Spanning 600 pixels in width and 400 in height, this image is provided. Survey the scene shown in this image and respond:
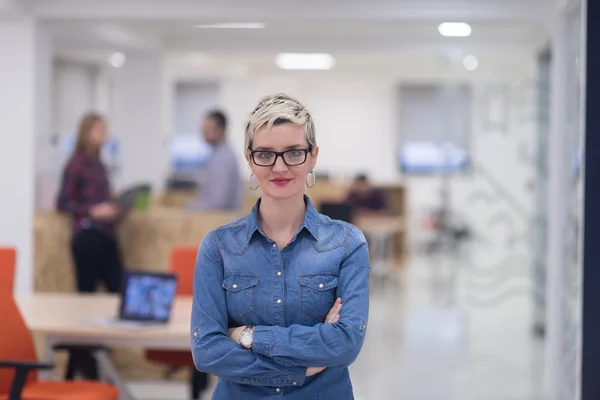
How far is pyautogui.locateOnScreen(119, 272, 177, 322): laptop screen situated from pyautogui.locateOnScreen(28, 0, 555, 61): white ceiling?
2528 mm

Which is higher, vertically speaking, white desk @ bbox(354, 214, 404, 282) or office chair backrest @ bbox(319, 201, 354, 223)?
office chair backrest @ bbox(319, 201, 354, 223)

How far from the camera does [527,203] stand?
9.84 m

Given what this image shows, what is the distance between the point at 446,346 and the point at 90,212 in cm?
358

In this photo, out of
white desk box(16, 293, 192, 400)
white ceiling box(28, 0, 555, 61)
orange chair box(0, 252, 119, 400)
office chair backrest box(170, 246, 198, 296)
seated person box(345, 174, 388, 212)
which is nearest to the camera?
orange chair box(0, 252, 119, 400)

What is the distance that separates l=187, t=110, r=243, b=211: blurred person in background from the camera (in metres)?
7.38

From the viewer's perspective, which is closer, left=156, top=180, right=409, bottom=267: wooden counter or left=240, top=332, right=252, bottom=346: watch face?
left=240, top=332, right=252, bottom=346: watch face

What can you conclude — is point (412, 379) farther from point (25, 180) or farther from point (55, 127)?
point (55, 127)

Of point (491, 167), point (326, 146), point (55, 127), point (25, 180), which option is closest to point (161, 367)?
point (25, 180)

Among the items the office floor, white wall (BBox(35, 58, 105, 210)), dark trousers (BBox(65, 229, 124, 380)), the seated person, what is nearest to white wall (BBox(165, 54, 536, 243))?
white wall (BBox(35, 58, 105, 210))

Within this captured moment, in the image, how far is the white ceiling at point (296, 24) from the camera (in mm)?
6480

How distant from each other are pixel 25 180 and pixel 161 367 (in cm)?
165

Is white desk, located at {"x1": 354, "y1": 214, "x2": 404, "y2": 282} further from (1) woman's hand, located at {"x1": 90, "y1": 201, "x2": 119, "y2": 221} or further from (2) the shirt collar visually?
(2) the shirt collar

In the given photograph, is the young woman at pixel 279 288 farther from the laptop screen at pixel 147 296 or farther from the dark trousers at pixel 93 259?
the dark trousers at pixel 93 259

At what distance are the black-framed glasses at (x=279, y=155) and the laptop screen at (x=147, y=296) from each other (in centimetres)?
233
